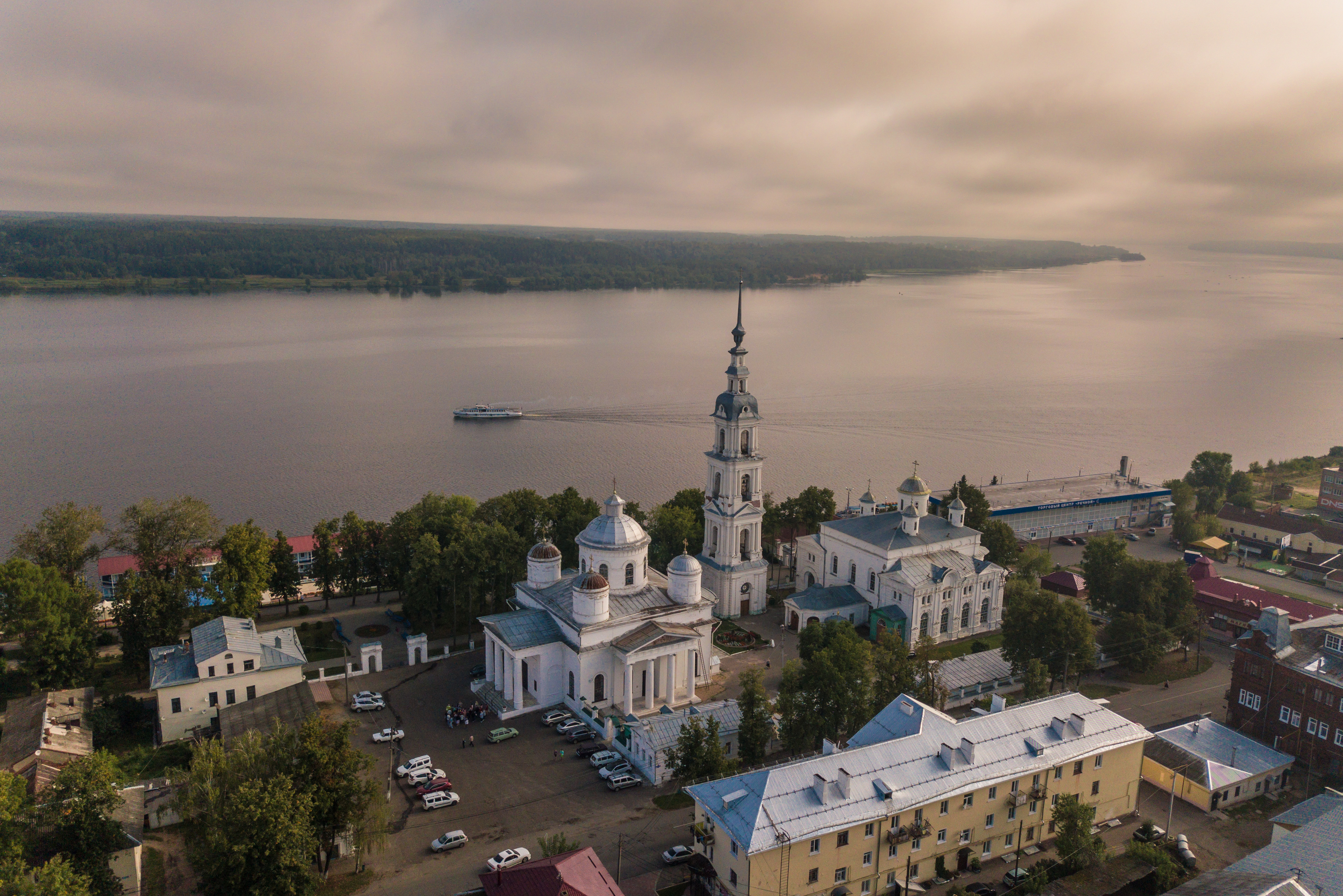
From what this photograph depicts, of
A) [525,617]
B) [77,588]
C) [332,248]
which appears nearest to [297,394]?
[77,588]

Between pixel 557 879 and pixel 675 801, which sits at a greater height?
pixel 557 879

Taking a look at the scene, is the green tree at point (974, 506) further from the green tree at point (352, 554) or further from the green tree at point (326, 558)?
the green tree at point (326, 558)

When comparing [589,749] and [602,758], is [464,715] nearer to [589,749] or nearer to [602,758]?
[589,749]

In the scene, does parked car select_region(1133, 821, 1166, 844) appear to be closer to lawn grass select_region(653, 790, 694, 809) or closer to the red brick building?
the red brick building

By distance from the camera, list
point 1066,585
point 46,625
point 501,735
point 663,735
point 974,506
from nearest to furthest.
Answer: point 663,735
point 501,735
point 46,625
point 1066,585
point 974,506

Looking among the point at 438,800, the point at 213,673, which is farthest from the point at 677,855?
the point at 213,673

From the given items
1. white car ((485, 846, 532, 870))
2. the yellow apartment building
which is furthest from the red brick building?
white car ((485, 846, 532, 870))

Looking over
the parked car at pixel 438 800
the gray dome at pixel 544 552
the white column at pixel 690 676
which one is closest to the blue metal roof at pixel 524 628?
the gray dome at pixel 544 552
